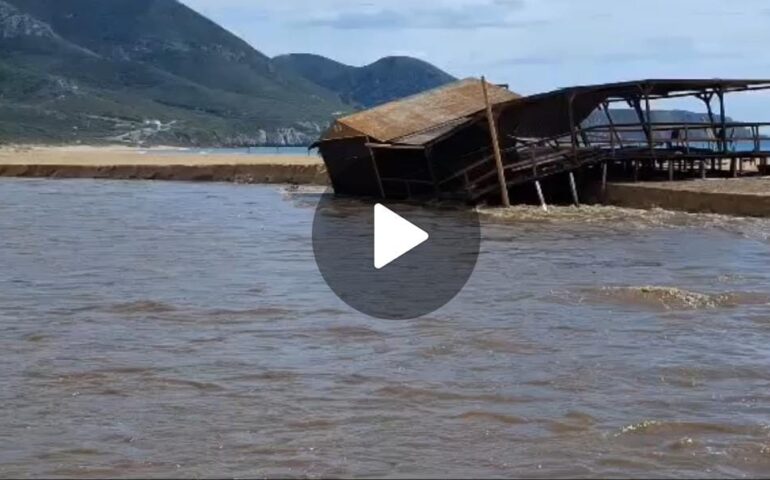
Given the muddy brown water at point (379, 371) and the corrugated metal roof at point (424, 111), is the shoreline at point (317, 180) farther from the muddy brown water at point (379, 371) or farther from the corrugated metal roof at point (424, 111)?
the muddy brown water at point (379, 371)

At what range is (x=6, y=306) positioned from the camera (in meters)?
10.4

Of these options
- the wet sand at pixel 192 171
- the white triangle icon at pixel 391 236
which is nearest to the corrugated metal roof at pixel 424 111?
the wet sand at pixel 192 171

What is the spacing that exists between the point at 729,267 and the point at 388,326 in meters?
5.75

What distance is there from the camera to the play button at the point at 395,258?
1062cm

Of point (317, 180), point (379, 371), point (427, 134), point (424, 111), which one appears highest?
point (424, 111)

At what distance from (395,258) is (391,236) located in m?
3.91

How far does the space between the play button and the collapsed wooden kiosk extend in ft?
7.77

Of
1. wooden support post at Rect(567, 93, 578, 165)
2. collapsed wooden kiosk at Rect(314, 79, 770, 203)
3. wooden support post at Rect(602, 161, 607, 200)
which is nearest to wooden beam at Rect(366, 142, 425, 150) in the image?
collapsed wooden kiosk at Rect(314, 79, 770, 203)

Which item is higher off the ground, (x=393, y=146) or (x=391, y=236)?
(x=393, y=146)

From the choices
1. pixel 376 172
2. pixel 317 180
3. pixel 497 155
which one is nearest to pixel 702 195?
pixel 497 155

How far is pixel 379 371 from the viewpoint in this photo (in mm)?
7746

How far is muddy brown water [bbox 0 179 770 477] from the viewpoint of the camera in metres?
5.78

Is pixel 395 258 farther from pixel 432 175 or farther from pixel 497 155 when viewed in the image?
pixel 432 175

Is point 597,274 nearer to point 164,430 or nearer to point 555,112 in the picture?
point 164,430
